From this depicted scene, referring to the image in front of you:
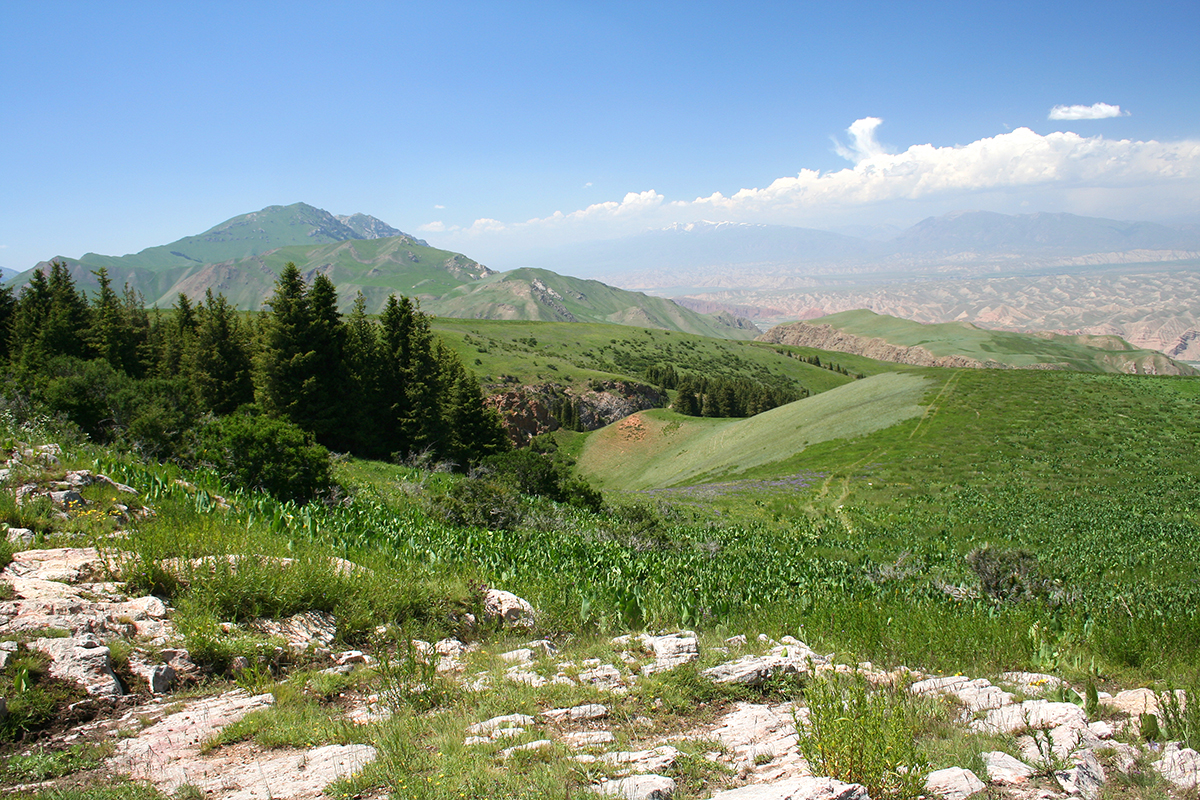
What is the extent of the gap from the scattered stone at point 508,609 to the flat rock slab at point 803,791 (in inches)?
171

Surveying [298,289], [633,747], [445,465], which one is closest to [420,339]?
[298,289]

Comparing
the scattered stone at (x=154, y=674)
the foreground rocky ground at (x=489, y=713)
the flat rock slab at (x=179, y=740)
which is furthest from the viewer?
the scattered stone at (x=154, y=674)

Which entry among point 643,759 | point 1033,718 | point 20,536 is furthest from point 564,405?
point 643,759

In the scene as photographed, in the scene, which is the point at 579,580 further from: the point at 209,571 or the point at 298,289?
the point at 298,289

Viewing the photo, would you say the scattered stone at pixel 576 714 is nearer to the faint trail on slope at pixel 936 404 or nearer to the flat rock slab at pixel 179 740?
the flat rock slab at pixel 179 740

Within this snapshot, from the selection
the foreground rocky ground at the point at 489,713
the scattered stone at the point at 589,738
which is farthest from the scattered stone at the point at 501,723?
the scattered stone at the point at 589,738

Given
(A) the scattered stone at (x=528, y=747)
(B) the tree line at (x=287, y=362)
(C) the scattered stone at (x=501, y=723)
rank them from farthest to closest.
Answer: (B) the tree line at (x=287, y=362), (C) the scattered stone at (x=501, y=723), (A) the scattered stone at (x=528, y=747)

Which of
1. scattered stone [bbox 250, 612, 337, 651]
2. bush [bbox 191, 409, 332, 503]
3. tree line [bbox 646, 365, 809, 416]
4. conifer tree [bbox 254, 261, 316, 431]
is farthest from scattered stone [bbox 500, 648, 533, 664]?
tree line [bbox 646, 365, 809, 416]

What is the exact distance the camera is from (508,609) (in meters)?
7.66

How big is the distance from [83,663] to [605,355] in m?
139

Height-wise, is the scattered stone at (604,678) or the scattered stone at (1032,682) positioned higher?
the scattered stone at (604,678)

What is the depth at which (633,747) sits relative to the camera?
4.42 meters

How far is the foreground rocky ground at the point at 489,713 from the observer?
3742 mm

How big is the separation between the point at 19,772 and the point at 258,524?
20.0 ft
